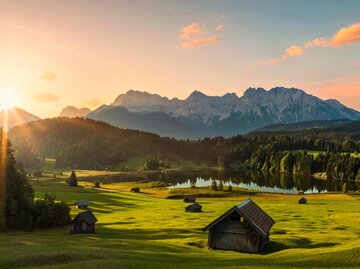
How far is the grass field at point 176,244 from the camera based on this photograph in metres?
35.2

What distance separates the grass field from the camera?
3522 centimetres

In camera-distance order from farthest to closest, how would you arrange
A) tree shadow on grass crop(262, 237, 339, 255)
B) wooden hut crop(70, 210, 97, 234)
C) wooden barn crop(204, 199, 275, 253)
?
wooden hut crop(70, 210, 97, 234)
tree shadow on grass crop(262, 237, 339, 255)
wooden barn crop(204, 199, 275, 253)

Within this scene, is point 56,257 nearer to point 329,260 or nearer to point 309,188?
point 329,260

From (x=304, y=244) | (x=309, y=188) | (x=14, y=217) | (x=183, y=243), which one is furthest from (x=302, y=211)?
(x=309, y=188)

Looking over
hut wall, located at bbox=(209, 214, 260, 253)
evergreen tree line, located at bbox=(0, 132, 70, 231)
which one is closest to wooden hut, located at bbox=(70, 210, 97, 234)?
evergreen tree line, located at bbox=(0, 132, 70, 231)

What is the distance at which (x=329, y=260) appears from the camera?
34.5m

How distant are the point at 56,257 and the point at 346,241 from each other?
3803 centimetres

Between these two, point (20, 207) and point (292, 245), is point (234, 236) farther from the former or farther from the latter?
point (20, 207)

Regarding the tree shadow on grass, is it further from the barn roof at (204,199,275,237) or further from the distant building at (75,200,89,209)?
the distant building at (75,200,89,209)

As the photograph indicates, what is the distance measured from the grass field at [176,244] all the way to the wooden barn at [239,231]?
6.81ft

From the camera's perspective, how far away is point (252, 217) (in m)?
49.1

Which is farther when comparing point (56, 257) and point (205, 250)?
point (205, 250)

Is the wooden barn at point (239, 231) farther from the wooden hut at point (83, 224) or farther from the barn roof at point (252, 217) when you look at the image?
the wooden hut at point (83, 224)

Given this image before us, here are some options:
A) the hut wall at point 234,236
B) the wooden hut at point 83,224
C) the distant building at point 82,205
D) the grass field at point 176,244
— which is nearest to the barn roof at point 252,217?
the hut wall at point 234,236
